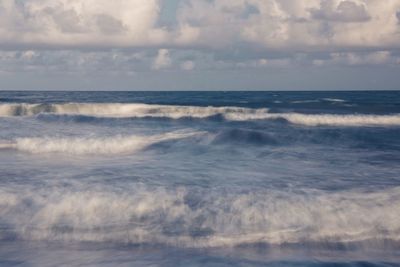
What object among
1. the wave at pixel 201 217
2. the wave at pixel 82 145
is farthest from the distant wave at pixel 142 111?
the wave at pixel 201 217

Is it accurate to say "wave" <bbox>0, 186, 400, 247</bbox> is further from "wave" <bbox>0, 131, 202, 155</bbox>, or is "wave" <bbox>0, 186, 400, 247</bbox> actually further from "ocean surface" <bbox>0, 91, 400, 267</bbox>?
"wave" <bbox>0, 131, 202, 155</bbox>

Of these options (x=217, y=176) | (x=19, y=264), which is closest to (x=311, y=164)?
(x=217, y=176)

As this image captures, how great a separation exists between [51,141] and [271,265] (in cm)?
1144

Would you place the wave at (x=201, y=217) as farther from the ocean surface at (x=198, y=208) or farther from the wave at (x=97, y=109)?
the wave at (x=97, y=109)

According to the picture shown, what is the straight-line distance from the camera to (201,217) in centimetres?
654

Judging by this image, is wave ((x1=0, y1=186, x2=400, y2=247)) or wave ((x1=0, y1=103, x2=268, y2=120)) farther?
wave ((x1=0, y1=103, x2=268, y2=120))

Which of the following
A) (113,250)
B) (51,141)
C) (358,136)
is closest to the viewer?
(113,250)

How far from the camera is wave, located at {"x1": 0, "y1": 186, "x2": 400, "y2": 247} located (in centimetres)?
586

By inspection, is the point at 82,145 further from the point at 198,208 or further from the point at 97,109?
the point at 97,109

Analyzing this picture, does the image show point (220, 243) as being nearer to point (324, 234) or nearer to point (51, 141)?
point (324, 234)

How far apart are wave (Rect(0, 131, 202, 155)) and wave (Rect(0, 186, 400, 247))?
19.1ft

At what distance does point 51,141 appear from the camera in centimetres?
1470

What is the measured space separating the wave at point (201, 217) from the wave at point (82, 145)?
5819mm

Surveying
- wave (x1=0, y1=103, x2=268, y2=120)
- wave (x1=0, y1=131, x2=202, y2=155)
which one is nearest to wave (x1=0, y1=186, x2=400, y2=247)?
wave (x1=0, y1=131, x2=202, y2=155)
